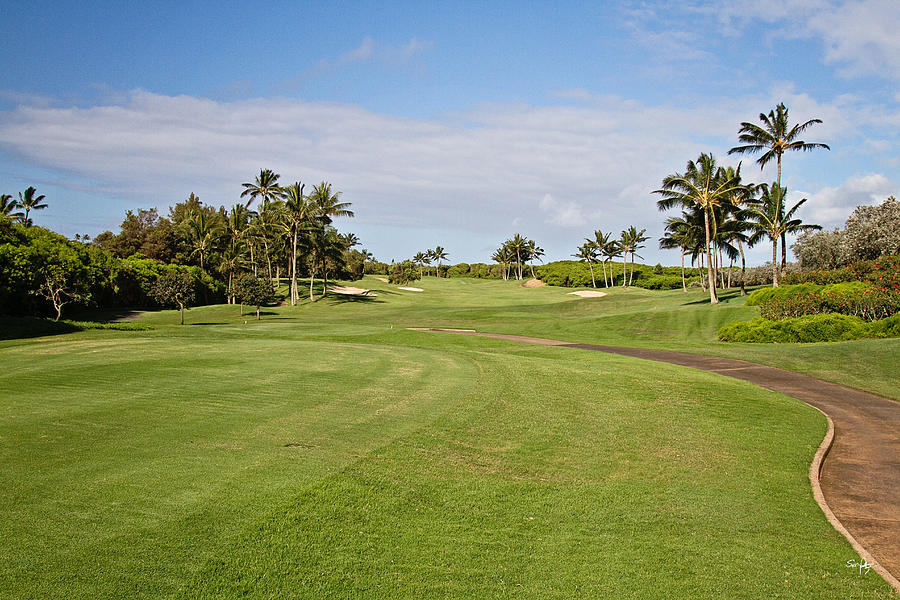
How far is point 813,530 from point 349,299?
6928cm

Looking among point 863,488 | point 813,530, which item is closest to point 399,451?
point 813,530

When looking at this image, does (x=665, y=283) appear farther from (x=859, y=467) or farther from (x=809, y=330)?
(x=859, y=467)

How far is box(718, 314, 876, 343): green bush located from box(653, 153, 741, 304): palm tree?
1789 centimetres

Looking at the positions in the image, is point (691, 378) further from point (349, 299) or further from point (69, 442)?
point (349, 299)

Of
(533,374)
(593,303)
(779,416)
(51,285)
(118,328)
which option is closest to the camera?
(779,416)

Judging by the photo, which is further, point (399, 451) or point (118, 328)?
point (118, 328)

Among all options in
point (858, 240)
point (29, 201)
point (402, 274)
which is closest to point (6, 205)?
point (29, 201)

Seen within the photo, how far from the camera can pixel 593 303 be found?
5597 cm

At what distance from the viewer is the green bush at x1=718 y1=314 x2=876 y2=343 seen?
1068 inches

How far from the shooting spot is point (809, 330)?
92.0ft

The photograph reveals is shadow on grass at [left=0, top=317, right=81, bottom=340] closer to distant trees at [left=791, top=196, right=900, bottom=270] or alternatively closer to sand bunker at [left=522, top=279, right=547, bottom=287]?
distant trees at [left=791, top=196, right=900, bottom=270]

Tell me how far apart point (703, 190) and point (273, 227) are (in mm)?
54144
